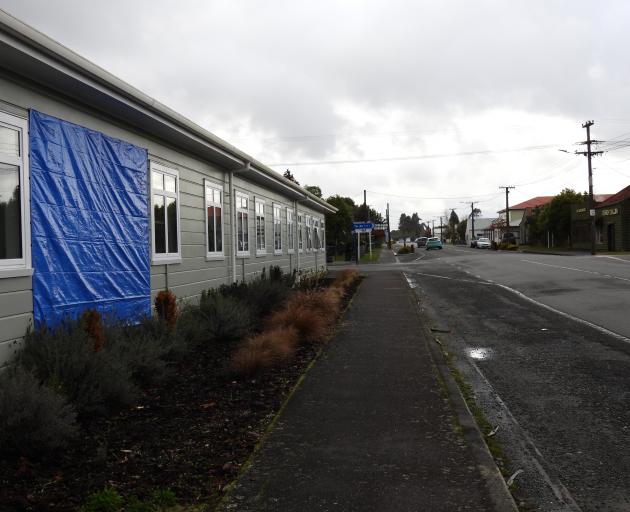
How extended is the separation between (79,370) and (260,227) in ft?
36.3

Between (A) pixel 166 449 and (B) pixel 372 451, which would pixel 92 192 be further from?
(B) pixel 372 451

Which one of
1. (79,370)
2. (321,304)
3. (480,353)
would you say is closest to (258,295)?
(321,304)

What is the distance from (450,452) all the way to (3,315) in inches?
170

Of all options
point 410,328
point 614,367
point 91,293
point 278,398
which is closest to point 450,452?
point 278,398

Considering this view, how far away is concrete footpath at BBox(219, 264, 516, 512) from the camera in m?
3.55

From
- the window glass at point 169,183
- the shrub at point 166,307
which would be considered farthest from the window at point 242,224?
the shrub at point 166,307

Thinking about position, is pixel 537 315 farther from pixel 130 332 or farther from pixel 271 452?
pixel 271 452

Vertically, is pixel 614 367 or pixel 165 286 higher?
pixel 165 286

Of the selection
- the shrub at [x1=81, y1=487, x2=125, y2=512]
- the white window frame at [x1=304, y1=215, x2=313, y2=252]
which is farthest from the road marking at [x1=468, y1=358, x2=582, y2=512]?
the white window frame at [x1=304, y1=215, x2=313, y2=252]

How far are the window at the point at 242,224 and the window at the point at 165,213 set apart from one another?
3.51 meters

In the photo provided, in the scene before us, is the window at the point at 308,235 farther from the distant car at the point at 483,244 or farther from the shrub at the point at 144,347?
the distant car at the point at 483,244

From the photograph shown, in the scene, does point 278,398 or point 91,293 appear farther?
point 91,293

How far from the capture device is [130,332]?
7223mm

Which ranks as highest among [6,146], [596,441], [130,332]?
[6,146]
